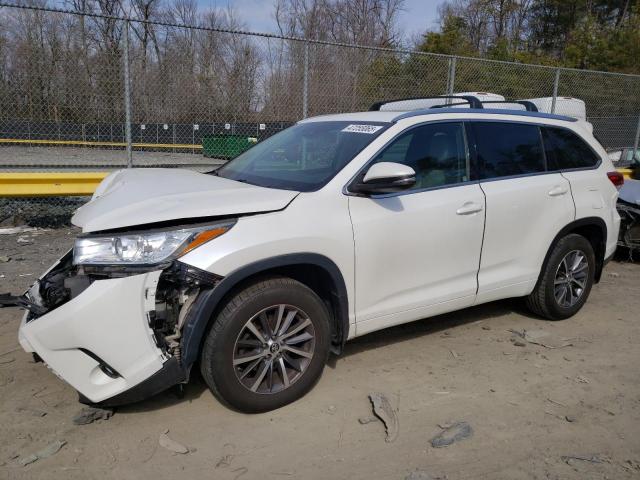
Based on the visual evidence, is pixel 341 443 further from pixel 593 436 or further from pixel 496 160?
pixel 496 160

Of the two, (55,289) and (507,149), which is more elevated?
(507,149)

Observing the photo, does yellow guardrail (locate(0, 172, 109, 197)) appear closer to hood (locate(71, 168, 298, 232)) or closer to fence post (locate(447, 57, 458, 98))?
hood (locate(71, 168, 298, 232))

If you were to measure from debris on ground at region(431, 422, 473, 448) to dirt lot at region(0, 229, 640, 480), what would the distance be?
4cm

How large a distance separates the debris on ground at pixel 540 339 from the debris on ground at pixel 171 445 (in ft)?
8.74

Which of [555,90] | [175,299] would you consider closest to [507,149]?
[175,299]

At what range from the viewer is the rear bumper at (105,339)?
258 cm

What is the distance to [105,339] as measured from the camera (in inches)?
102

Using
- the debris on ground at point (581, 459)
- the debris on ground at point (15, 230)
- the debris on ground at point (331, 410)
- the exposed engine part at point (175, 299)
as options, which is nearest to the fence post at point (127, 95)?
the debris on ground at point (15, 230)

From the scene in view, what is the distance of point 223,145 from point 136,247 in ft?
28.1

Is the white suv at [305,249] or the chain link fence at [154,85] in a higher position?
the chain link fence at [154,85]

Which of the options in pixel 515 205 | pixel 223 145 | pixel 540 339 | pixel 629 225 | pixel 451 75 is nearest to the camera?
pixel 515 205

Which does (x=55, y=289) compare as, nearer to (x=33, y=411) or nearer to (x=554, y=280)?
(x=33, y=411)

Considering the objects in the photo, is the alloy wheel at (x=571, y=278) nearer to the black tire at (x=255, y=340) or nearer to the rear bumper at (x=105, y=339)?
the black tire at (x=255, y=340)

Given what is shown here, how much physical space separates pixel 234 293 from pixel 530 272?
2529 mm
